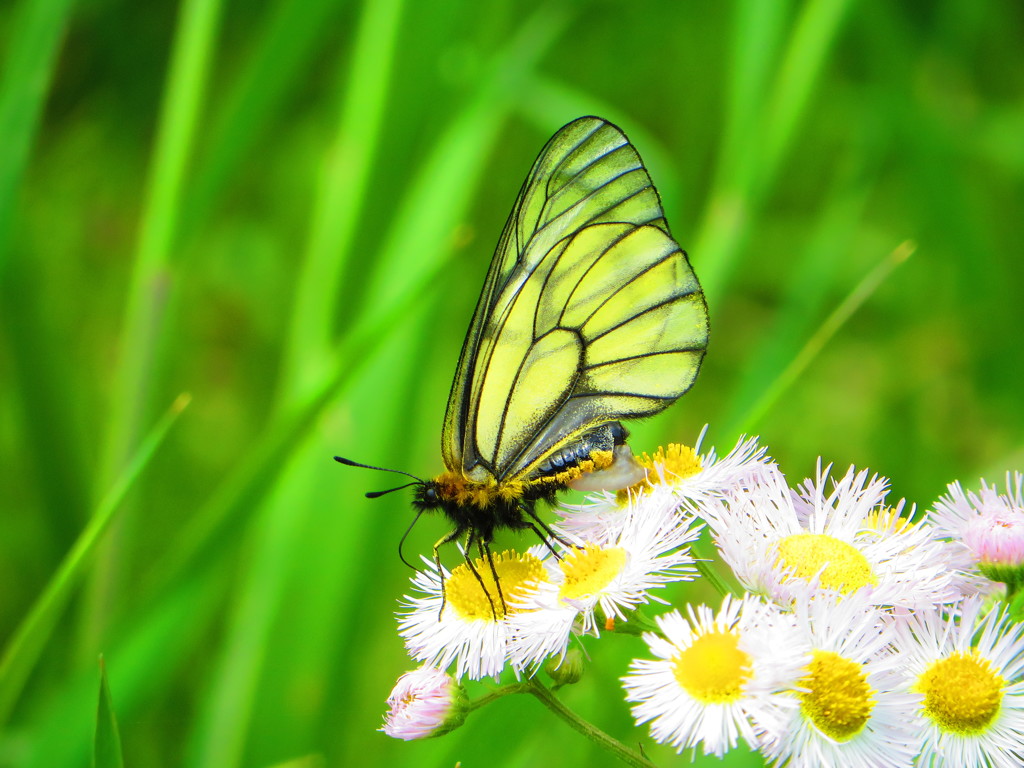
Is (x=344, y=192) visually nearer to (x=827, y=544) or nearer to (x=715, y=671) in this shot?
(x=827, y=544)

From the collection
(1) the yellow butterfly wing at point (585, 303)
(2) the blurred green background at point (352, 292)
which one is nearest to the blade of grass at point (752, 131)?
(2) the blurred green background at point (352, 292)

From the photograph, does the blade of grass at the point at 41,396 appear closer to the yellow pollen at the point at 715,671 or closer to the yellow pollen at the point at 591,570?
the yellow pollen at the point at 591,570

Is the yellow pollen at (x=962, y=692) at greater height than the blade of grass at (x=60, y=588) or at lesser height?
greater

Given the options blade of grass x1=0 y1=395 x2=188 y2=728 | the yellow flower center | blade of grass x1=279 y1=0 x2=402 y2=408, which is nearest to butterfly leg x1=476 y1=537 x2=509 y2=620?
the yellow flower center

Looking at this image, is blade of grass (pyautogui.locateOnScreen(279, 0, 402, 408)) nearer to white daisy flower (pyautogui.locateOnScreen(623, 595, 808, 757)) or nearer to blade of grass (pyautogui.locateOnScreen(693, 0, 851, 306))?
blade of grass (pyautogui.locateOnScreen(693, 0, 851, 306))

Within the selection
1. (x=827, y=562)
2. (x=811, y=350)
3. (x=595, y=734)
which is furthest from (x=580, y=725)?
(x=811, y=350)
